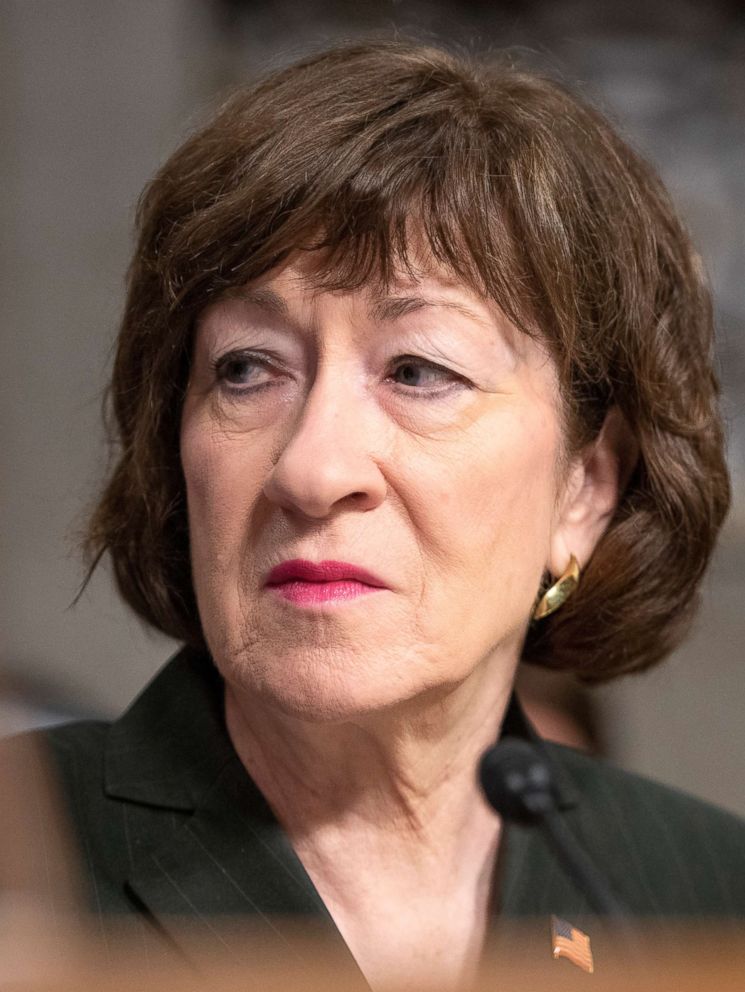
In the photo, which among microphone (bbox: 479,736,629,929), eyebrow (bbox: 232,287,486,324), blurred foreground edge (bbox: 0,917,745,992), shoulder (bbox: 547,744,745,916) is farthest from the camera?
shoulder (bbox: 547,744,745,916)

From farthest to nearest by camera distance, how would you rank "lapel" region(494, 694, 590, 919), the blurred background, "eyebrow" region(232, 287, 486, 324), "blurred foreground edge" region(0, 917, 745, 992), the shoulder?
the blurred background → the shoulder → "lapel" region(494, 694, 590, 919) → "eyebrow" region(232, 287, 486, 324) → "blurred foreground edge" region(0, 917, 745, 992)

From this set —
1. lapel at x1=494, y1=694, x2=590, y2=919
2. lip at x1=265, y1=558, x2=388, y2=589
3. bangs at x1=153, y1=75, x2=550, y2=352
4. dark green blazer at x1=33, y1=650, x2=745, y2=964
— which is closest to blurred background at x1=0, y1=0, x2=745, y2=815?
dark green blazer at x1=33, y1=650, x2=745, y2=964

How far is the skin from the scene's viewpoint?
51.3 inches

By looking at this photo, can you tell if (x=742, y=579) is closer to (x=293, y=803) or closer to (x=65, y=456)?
(x=65, y=456)

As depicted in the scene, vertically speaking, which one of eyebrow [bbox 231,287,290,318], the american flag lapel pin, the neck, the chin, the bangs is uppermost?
the bangs

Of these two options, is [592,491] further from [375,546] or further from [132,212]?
[132,212]

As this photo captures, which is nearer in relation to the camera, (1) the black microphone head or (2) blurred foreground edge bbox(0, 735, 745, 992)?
(2) blurred foreground edge bbox(0, 735, 745, 992)

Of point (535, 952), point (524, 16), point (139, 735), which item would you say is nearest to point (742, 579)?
point (524, 16)

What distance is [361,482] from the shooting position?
4.20ft

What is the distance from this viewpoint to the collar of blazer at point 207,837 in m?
1.35

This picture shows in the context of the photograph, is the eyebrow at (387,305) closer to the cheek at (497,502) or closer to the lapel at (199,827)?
the cheek at (497,502)

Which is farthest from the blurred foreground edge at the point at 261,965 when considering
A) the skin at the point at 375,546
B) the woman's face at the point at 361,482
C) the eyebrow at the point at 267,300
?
the eyebrow at the point at 267,300

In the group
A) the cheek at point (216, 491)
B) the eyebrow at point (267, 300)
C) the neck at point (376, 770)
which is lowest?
the neck at point (376, 770)

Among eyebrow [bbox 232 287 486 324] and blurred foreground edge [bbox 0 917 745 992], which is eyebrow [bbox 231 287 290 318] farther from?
blurred foreground edge [bbox 0 917 745 992]
